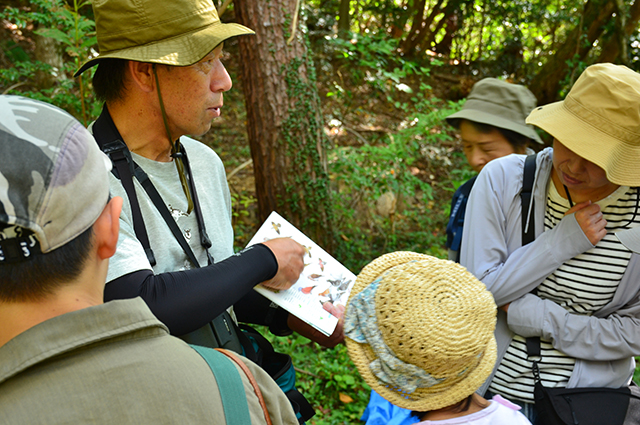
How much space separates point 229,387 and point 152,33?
1.24 meters

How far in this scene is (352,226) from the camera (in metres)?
5.17

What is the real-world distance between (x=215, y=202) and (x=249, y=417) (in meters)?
1.08

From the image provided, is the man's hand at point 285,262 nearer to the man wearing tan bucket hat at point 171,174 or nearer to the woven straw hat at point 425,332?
the man wearing tan bucket hat at point 171,174

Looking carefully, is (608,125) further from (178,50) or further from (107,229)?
(107,229)

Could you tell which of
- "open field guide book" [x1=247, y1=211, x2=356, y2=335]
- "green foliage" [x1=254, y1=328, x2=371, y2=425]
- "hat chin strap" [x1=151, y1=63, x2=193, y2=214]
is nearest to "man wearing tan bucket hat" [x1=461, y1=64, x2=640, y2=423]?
"open field guide book" [x1=247, y1=211, x2=356, y2=335]

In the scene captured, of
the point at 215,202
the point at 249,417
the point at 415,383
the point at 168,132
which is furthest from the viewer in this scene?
the point at 215,202

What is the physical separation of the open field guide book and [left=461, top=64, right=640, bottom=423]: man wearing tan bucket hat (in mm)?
649

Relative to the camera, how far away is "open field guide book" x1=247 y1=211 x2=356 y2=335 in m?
1.80

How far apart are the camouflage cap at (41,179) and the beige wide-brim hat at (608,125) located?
168 cm

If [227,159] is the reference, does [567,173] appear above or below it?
above

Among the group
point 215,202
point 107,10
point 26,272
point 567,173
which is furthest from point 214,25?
point 567,173

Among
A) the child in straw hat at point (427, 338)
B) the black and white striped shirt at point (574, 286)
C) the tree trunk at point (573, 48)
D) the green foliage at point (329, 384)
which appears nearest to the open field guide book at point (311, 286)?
the child in straw hat at point (427, 338)

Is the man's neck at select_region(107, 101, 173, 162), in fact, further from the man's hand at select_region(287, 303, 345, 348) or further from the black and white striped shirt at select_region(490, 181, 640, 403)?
the black and white striped shirt at select_region(490, 181, 640, 403)

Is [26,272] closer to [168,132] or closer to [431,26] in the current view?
[168,132]
